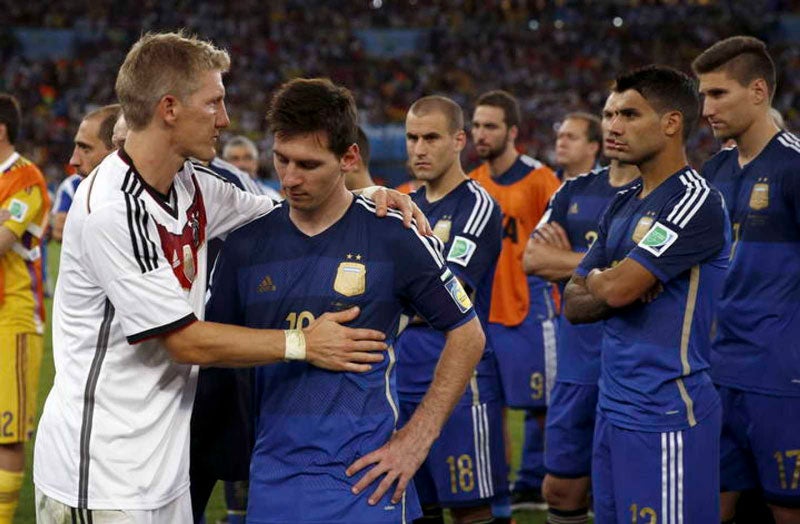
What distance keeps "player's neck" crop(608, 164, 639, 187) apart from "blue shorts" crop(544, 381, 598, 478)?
1.14 metres

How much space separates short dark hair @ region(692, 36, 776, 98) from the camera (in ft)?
16.4

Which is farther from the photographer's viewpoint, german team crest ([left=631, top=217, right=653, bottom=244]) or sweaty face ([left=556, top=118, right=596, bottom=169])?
sweaty face ([left=556, top=118, right=596, bottom=169])

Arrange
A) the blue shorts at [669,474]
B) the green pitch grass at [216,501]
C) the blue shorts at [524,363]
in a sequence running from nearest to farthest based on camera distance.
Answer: the blue shorts at [669,474], the green pitch grass at [216,501], the blue shorts at [524,363]

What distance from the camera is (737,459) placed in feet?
16.5

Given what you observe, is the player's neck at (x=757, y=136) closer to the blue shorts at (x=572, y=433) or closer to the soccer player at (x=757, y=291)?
the soccer player at (x=757, y=291)

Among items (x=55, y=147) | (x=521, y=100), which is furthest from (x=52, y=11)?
(x=521, y=100)

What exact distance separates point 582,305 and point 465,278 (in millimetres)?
1140

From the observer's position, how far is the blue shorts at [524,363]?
7.29 meters

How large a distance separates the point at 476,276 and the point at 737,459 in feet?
5.04

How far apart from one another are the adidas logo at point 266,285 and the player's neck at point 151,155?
1.37ft

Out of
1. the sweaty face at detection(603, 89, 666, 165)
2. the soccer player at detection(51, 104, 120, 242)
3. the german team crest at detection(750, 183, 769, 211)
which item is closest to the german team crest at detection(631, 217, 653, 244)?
the sweaty face at detection(603, 89, 666, 165)

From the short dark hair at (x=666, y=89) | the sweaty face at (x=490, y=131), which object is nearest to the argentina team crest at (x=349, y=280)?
the short dark hair at (x=666, y=89)

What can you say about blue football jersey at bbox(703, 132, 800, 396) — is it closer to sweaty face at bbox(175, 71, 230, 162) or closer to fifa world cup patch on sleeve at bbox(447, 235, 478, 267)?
fifa world cup patch on sleeve at bbox(447, 235, 478, 267)

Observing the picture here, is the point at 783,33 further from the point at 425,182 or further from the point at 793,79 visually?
the point at 425,182
